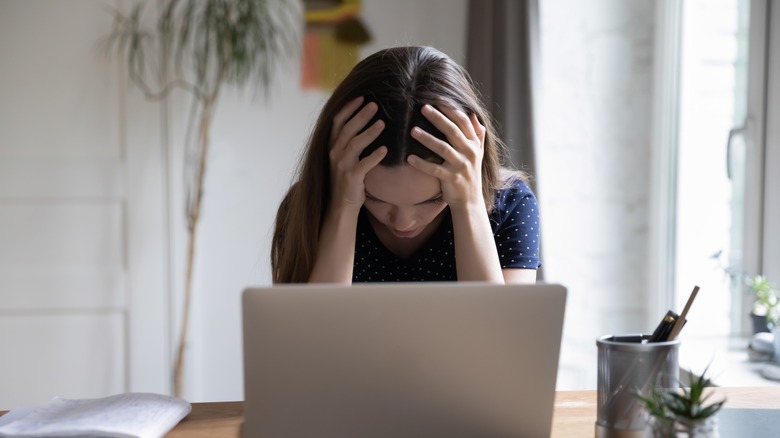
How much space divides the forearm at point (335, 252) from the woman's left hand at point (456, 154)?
189mm

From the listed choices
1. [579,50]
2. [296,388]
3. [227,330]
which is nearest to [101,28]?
[227,330]

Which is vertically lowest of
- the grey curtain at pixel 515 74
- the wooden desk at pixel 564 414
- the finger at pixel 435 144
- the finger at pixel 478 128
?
the wooden desk at pixel 564 414

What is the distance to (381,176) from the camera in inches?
50.1

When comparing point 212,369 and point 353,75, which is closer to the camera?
point 353,75

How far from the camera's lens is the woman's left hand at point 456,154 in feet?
4.13

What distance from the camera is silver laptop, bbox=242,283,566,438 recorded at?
854mm

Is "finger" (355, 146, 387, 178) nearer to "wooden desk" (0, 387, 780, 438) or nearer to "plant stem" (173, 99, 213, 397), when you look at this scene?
"wooden desk" (0, 387, 780, 438)

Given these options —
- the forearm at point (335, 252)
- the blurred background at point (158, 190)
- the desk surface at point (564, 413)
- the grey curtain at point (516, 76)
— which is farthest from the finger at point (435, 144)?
the blurred background at point (158, 190)

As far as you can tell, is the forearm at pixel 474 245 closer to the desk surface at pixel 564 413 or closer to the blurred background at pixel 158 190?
the desk surface at pixel 564 413

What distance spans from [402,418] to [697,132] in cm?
204

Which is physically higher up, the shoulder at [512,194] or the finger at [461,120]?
the finger at [461,120]

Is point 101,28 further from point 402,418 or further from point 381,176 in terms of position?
Answer: point 402,418

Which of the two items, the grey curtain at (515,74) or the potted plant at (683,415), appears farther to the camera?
the grey curtain at (515,74)

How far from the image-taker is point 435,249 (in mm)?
1538
